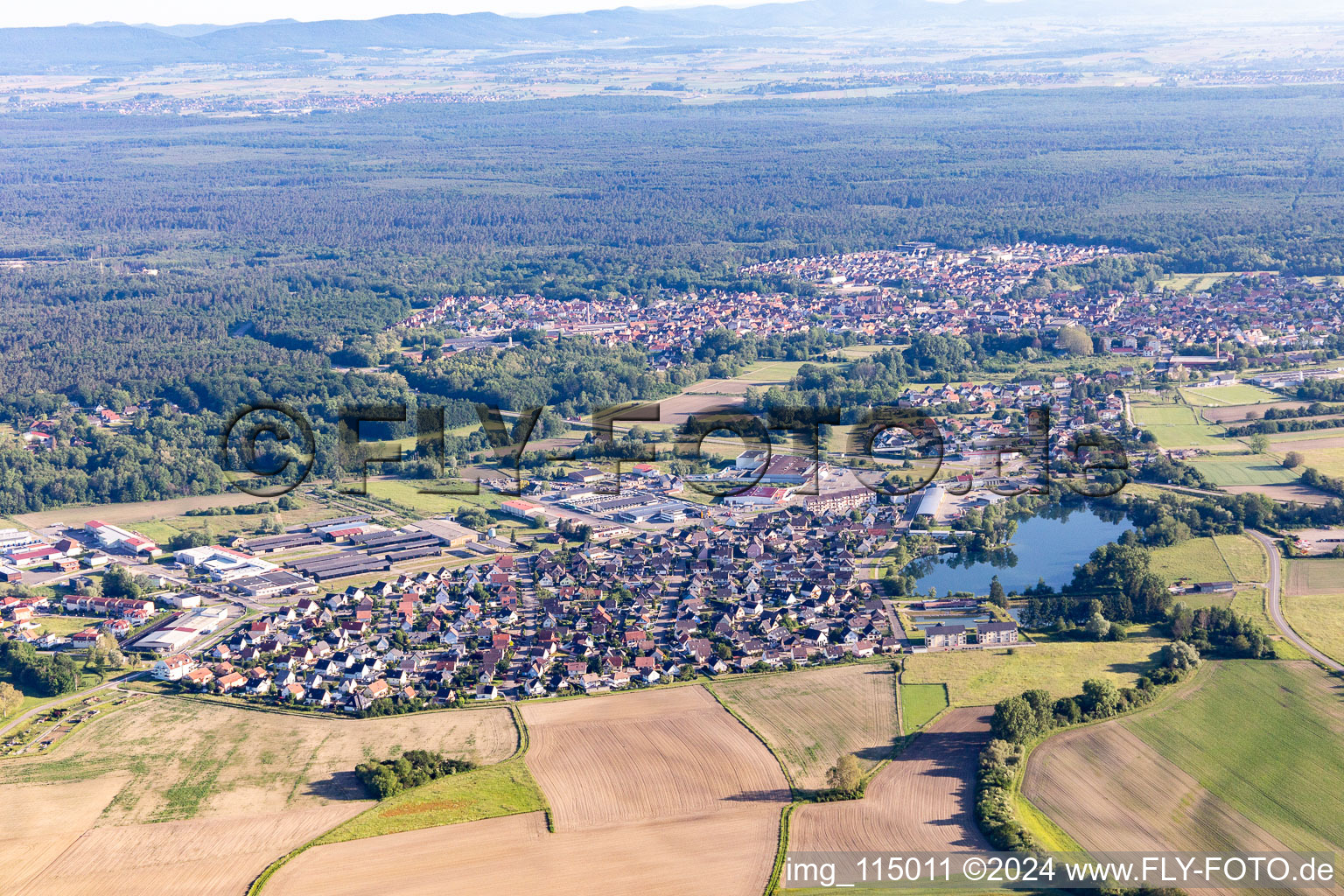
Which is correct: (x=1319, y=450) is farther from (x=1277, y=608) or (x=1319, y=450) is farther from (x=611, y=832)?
(x=611, y=832)

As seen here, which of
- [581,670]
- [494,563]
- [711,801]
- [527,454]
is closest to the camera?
[711,801]

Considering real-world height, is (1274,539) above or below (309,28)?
below

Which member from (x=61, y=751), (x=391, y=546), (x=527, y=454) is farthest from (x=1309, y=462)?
(x=61, y=751)

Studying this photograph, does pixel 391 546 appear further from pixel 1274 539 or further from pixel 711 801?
pixel 1274 539

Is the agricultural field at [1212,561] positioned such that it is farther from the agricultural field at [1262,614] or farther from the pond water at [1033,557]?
the pond water at [1033,557]

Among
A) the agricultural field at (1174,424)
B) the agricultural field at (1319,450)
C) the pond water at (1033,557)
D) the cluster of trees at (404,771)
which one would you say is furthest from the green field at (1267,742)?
the agricultural field at (1174,424)

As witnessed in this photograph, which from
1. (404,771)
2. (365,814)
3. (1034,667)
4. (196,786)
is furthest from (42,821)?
(1034,667)

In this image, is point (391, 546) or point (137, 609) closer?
point (137, 609)
